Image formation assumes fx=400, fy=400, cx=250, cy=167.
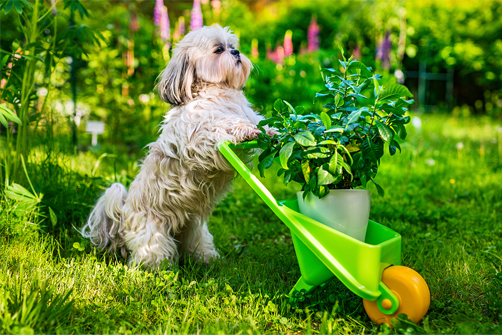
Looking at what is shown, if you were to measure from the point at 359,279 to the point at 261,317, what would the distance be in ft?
1.68

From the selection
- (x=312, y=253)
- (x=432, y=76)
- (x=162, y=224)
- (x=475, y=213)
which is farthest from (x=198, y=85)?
(x=432, y=76)

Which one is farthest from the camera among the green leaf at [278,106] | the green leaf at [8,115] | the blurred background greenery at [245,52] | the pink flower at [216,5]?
the pink flower at [216,5]

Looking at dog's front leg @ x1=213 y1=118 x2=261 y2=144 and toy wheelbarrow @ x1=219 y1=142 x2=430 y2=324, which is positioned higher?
dog's front leg @ x1=213 y1=118 x2=261 y2=144

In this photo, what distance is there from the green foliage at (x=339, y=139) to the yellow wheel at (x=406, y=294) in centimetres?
45

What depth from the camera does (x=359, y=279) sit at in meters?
1.79

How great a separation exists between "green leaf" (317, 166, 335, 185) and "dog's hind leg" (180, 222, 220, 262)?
109 centimetres

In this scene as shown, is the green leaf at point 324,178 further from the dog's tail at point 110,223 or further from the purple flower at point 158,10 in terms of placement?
the purple flower at point 158,10

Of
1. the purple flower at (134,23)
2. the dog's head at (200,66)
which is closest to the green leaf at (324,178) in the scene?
the dog's head at (200,66)

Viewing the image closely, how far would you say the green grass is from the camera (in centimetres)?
185

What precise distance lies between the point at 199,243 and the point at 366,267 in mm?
1260

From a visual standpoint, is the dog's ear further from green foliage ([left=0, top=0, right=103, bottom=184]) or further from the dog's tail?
green foliage ([left=0, top=0, right=103, bottom=184])

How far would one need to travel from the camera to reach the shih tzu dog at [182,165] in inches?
91.7

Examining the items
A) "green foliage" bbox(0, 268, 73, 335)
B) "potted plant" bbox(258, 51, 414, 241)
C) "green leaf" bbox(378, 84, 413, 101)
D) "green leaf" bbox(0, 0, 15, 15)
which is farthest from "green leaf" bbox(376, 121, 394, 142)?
"green leaf" bbox(0, 0, 15, 15)

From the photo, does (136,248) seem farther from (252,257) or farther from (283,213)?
(283,213)
